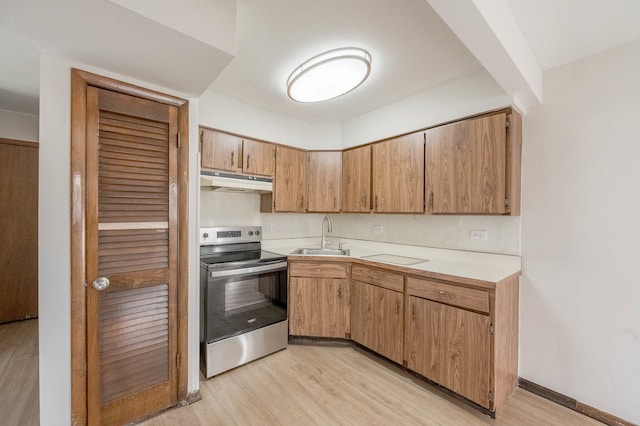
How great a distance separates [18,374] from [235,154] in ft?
8.21

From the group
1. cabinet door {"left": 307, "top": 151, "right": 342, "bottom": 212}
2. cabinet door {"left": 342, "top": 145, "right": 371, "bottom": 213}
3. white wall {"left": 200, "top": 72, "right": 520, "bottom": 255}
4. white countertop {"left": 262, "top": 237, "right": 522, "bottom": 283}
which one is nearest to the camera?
white countertop {"left": 262, "top": 237, "right": 522, "bottom": 283}

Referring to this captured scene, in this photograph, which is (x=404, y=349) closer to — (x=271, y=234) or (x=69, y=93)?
(x=271, y=234)

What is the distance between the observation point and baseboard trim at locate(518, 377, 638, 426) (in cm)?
166

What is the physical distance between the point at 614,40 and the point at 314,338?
3172 millimetres

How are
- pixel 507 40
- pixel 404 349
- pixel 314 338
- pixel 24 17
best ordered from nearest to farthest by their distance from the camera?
pixel 24 17 → pixel 507 40 → pixel 404 349 → pixel 314 338

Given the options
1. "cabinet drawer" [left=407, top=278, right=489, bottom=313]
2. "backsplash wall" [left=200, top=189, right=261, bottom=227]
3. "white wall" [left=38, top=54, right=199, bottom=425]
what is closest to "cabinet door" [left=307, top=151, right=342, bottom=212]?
"backsplash wall" [left=200, top=189, right=261, bottom=227]

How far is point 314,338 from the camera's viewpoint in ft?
8.64

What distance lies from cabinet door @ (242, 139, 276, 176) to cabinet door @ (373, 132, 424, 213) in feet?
3.67

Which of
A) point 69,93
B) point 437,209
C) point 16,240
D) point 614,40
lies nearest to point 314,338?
point 437,209

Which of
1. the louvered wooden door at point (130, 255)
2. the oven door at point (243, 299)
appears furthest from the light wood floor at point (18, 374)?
the oven door at point (243, 299)

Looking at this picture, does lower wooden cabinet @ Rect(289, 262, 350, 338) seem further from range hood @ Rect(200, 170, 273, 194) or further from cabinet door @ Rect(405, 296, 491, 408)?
range hood @ Rect(200, 170, 273, 194)

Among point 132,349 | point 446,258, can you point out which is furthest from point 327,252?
point 132,349

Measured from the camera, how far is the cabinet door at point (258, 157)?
2665mm

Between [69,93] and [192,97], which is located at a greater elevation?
[192,97]
